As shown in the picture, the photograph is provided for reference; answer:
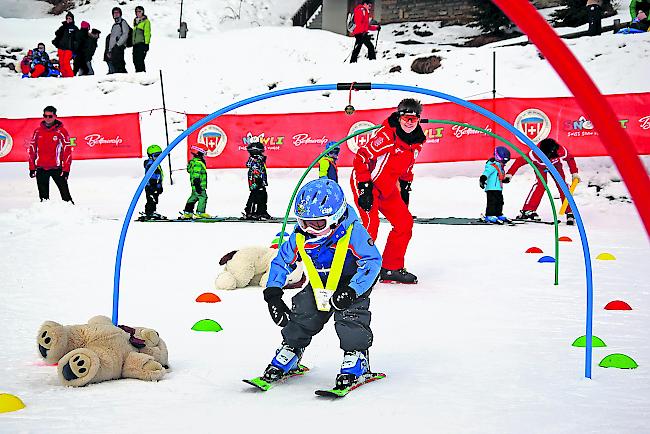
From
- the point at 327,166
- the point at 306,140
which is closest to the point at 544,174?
the point at 327,166

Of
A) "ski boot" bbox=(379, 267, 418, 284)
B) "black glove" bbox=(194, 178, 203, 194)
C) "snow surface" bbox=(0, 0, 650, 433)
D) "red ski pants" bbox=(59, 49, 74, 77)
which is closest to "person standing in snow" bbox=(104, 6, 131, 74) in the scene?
"red ski pants" bbox=(59, 49, 74, 77)

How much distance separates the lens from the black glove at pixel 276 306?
4.39 m

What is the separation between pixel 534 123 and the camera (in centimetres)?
1479

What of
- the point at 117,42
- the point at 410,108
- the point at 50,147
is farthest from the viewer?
the point at 117,42

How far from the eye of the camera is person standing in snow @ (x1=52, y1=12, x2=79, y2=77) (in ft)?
77.7

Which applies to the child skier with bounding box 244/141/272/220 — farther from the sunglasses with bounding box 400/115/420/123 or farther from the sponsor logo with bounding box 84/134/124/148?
the sunglasses with bounding box 400/115/420/123

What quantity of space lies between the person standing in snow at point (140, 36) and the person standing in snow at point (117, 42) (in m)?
0.39

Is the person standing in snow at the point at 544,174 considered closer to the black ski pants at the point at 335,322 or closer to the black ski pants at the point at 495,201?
the black ski pants at the point at 495,201

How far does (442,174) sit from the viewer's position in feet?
58.0

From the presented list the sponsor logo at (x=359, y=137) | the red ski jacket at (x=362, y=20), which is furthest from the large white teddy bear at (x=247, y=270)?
the red ski jacket at (x=362, y=20)

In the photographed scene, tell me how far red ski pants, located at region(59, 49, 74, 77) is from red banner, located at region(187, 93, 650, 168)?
28.6 feet

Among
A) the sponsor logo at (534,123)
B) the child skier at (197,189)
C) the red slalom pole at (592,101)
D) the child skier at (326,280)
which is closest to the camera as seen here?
the red slalom pole at (592,101)

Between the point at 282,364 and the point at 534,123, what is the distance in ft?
37.4

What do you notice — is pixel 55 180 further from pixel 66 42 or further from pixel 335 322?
pixel 66 42
